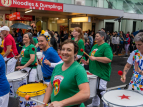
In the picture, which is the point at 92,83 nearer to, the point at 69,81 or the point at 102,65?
the point at 102,65

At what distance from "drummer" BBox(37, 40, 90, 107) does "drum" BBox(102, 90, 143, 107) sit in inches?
28.0

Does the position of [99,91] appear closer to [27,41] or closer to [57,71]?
[57,71]

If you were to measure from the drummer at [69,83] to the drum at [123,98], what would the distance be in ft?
2.33

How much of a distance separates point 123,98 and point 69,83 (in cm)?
113

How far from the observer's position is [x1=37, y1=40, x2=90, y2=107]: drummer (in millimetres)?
1597

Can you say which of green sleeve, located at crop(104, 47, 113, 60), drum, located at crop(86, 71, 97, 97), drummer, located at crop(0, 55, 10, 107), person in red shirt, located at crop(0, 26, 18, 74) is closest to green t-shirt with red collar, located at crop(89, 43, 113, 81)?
green sleeve, located at crop(104, 47, 113, 60)

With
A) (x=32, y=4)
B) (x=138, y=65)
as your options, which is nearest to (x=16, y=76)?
(x=138, y=65)

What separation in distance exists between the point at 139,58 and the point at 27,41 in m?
2.81

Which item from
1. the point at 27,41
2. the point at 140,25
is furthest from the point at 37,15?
the point at 140,25

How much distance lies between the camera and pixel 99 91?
3443 mm

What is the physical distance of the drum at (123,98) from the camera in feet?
7.23

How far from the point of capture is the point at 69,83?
1.73 meters

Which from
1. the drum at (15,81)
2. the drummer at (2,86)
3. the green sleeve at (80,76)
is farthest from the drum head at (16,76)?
the green sleeve at (80,76)

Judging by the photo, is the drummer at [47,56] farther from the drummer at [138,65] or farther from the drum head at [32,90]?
the drummer at [138,65]
